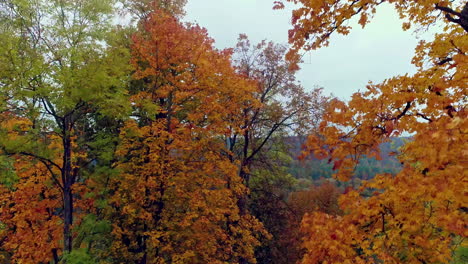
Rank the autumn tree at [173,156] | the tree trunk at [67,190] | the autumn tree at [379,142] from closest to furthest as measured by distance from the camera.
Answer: the autumn tree at [379,142] < the tree trunk at [67,190] < the autumn tree at [173,156]

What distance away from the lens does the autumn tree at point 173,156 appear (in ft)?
42.4

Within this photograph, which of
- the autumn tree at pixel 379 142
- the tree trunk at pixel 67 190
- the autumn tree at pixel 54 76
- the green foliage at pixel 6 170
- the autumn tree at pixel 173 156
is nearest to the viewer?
the autumn tree at pixel 379 142

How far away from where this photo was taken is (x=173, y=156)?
546 inches

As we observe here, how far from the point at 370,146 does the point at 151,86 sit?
1055 cm

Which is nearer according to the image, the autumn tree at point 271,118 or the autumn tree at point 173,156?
the autumn tree at point 173,156

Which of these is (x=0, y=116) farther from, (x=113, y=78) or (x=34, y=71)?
(x=113, y=78)

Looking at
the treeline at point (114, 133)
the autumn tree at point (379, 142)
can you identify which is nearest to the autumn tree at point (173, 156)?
the treeline at point (114, 133)

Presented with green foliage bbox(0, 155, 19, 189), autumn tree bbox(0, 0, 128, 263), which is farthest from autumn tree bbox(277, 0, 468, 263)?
green foliage bbox(0, 155, 19, 189)

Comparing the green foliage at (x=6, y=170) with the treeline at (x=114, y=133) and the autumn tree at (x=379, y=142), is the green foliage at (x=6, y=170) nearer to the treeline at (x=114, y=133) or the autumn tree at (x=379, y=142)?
the treeline at (x=114, y=133)

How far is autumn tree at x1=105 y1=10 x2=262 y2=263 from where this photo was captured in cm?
1292

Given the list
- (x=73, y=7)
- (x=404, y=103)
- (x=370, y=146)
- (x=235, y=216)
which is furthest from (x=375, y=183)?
(x=73, y=7)

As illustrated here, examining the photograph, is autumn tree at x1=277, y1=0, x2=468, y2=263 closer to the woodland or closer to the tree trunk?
the woodland

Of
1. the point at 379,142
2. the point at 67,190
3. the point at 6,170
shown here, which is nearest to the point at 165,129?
the point at 67,190

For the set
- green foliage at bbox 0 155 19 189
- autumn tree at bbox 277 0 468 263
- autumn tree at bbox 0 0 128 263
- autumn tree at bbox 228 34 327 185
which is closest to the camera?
autumn tree at bbox 277 0 468 263
